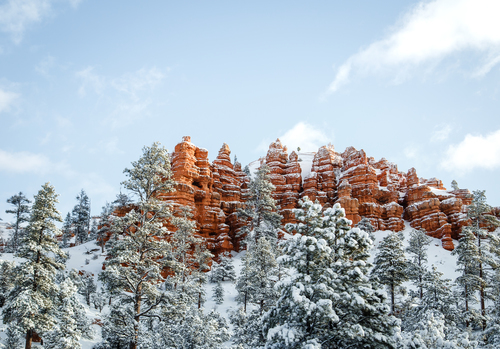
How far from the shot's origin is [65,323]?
1853 cm

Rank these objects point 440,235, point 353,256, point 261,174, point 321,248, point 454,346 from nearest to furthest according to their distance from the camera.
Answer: point 454,346, point 321,248, point 353,256, point 440,235, point 261,174

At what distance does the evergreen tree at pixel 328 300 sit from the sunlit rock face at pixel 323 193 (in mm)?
38372

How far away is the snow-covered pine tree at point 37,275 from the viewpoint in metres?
19.2

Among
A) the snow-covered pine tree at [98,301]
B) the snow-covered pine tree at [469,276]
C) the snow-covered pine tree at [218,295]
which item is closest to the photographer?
the snow-covered pine tree at [469,276]

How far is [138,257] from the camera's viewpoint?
16094mm

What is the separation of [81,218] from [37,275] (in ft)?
186

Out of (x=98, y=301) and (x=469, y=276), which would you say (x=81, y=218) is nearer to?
(x=98, y=301)

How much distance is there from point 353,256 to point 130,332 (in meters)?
11.1

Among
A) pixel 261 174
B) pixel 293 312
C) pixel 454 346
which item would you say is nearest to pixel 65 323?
pixel 293 312

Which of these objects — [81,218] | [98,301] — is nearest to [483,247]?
[98,301]

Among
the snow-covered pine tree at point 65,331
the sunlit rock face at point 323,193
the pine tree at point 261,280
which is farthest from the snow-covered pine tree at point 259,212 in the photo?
the snow-covered pine tree at point 65,331

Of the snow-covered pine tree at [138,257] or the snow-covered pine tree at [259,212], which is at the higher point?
the snow-covered pine tree at [259,212]

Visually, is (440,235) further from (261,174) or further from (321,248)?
(321,248)

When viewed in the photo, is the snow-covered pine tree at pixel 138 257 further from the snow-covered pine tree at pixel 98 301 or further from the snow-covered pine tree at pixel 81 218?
the snow-covered pine tree at pixel 81 218
